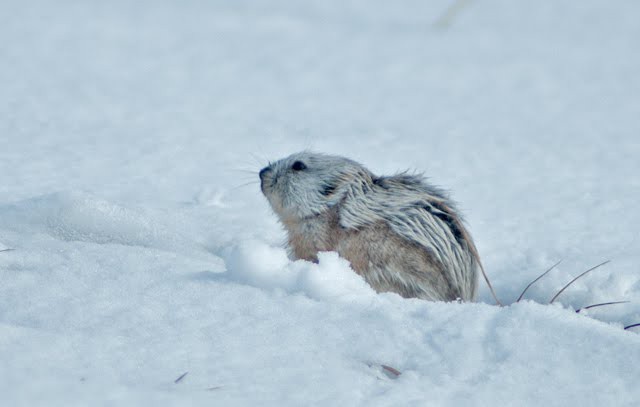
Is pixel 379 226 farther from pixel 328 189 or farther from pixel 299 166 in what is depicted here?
pixel 299 166

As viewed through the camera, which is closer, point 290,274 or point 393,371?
point 393,371

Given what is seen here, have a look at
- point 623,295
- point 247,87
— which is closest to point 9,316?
point 623,295

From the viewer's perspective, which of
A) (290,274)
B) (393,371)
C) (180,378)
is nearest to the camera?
(180,378)

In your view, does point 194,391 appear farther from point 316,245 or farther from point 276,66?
point 276,66

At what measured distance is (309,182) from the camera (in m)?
3.71

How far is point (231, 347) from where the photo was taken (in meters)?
2.38

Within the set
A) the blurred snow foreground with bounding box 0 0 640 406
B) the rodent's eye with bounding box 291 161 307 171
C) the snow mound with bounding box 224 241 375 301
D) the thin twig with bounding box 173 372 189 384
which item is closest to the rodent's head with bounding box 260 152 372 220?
the rodent's eye with bounding box 291 161 307 171

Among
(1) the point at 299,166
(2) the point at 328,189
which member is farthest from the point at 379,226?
(1) the point at 299,166

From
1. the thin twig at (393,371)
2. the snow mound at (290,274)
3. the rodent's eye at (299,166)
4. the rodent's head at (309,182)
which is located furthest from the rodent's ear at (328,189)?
the thin twig at (393,371)

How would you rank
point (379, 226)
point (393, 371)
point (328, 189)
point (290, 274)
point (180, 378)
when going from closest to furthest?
point (180, 378)
point (393, 371)
point (290, 274)
point (379, 226)
point (328, 189)

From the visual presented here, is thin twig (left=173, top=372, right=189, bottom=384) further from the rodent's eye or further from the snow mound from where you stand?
the rodent's eye

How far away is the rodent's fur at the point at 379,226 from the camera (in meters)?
3.47

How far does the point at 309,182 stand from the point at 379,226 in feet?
1.24

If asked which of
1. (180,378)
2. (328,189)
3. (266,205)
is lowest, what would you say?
(266,205)
